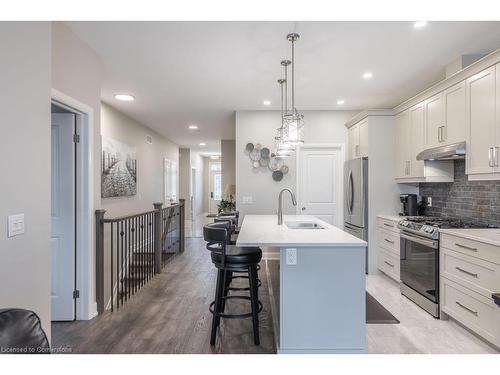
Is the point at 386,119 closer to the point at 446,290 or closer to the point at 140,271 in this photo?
the point at 446,290

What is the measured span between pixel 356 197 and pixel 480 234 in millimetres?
2186

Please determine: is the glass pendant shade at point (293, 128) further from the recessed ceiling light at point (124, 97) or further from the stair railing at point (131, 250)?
the recessed ceiling light at point (124, 97)

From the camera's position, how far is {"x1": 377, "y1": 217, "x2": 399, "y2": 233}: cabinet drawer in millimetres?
4016

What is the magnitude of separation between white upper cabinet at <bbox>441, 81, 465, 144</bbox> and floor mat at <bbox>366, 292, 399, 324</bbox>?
6.39 feet

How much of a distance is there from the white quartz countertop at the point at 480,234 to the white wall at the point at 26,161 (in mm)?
3279

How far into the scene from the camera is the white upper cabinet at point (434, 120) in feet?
11.4

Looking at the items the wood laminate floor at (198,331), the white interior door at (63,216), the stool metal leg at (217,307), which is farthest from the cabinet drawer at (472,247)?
the white interior door at (63,216)

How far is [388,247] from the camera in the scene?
167 inches

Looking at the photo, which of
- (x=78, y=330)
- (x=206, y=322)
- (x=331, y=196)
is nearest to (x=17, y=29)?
(x=78, y=330)

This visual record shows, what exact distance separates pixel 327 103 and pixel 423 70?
162 cm

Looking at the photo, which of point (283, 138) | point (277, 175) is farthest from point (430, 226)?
point (277, 175)

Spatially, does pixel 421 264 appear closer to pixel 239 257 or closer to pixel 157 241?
pixel 239 257

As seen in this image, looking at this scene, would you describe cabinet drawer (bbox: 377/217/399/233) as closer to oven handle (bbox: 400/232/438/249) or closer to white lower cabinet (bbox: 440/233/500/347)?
oven handle (bbox: 400/232/438/249)

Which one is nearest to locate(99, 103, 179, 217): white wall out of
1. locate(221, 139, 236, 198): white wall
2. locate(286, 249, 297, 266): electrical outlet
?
locate(221, 139, 236, 198): white wall
